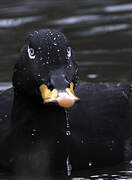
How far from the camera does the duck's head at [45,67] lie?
627 cm

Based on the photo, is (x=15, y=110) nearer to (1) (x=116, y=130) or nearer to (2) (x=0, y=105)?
(2) (x=0, y=105)

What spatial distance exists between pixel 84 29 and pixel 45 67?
5445 millimetres

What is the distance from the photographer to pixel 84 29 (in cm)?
1178

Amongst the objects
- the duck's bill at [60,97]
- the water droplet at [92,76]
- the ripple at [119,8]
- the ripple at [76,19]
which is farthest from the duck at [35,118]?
the ripple at [119,8]

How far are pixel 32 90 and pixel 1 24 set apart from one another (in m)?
5.82

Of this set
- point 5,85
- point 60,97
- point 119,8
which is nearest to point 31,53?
point 60,97

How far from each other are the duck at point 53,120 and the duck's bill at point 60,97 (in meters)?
0.02

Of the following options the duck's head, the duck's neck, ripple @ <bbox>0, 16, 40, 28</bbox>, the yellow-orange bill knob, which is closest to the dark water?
ripple @ <bbox>0, 16, 40, 28</bbox>

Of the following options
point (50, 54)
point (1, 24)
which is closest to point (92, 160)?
point (50, 54)

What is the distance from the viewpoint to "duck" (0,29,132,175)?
6.46 m

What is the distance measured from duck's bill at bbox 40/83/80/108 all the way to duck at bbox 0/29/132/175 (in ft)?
0.06

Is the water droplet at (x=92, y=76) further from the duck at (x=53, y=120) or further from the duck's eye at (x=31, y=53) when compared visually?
the duck's eye at (x=31, y=53)

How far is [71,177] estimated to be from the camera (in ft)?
23.2

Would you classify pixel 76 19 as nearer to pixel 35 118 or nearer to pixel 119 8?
pixel 119 8
